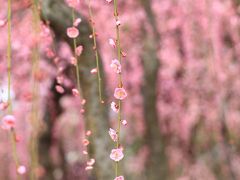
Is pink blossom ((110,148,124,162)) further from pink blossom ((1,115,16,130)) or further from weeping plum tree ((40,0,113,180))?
weeping plum tree ((40,0,113,180))

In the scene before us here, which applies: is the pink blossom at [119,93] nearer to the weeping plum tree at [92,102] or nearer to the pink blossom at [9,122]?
the pink blossom at [9,122]

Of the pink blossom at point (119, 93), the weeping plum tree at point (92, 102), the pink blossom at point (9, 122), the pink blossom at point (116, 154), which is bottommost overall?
the pink blossom at point (116, 154)

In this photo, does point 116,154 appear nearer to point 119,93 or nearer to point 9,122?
point 119,93

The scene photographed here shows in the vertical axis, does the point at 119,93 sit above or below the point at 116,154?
above

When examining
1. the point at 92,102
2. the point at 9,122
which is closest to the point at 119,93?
the point at 9,122

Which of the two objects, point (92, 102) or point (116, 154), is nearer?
point (116, 154)

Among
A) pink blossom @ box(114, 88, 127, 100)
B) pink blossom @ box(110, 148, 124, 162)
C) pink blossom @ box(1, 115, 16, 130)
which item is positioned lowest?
pink blossom @ box(110, 148, 124, 162)

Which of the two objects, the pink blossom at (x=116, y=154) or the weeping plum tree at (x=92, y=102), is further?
the weeping plum tree at (x=92, y=102)

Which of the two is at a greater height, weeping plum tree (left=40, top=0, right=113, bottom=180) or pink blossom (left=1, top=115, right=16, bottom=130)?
weeping plum tree (left=40, top=0, right=113, bottom=180)

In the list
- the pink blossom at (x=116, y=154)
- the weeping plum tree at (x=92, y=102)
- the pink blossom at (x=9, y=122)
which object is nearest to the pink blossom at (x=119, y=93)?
the pink blossom at (x=116, y=154)

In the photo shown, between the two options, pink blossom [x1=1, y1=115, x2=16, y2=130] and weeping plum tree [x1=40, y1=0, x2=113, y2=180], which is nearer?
pink blossom [x1=1, y1=115, x2=16, y2=130]

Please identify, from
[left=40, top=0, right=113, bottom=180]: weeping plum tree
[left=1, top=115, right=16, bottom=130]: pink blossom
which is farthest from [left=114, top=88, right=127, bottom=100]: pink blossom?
[left=40, top=0, right=113, bottom=180]: weeping plum tree
